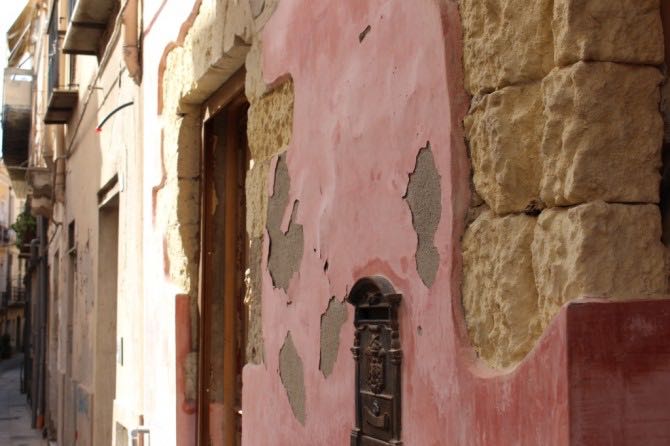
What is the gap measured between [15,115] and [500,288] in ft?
46.8

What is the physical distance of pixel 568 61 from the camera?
1.85 m

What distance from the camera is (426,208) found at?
2.34 m

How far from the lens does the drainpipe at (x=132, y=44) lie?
598cm

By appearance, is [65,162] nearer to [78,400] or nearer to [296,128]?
[78,400]

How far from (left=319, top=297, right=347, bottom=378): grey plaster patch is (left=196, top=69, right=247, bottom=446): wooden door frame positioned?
5.73ft

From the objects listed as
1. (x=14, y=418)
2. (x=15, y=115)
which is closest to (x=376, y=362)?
(x=15, y=115)

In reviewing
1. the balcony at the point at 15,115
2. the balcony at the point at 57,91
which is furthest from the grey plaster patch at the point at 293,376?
the balcony at the point at 15,115

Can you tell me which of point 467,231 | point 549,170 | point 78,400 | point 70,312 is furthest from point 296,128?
point 70,312

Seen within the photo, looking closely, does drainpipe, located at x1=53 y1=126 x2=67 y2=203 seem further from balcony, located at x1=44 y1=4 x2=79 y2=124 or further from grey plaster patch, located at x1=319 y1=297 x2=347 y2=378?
grey plaster patch, located at x1=319 y1=297 x2=347 y2=378

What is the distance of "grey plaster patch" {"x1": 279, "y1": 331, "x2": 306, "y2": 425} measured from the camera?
318cm

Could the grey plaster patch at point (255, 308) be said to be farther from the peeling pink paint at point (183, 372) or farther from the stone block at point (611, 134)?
the stone block at point (611, 134)

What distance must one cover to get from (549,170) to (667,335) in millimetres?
362

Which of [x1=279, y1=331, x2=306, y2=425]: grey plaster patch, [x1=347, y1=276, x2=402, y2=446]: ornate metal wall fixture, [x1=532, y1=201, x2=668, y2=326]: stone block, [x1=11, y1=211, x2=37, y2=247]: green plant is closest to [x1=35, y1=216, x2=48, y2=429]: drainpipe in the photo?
[x1=11, y1=211, x2=37, y2=247]: green plant

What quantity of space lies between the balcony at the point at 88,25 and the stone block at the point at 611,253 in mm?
6196
